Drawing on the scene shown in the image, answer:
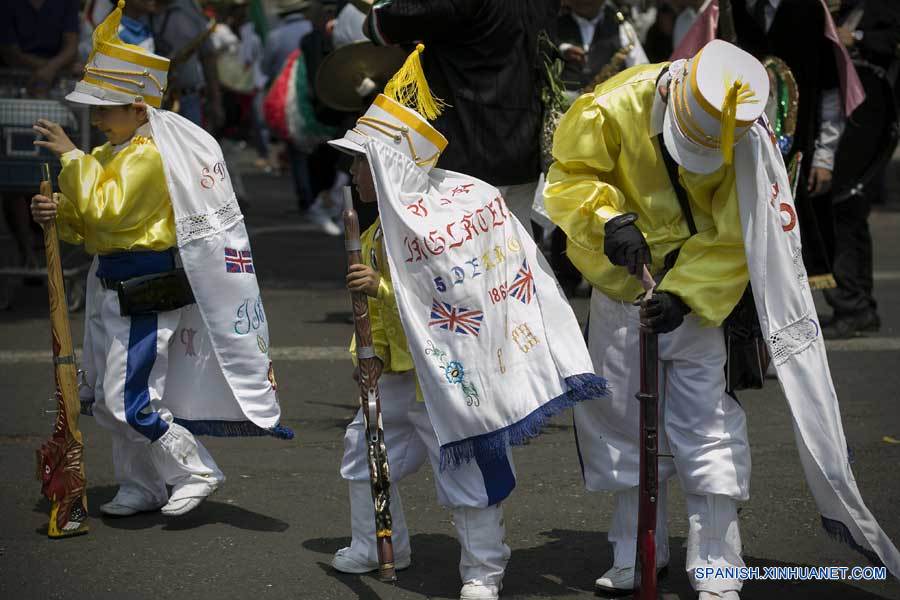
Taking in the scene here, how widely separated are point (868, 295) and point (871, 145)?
2.94 ft

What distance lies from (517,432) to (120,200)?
1.72m

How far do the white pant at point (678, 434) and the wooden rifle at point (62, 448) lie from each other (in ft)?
5.90

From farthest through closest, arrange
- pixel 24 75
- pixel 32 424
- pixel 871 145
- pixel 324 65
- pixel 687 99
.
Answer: pixel 24 75, pixel 871 145, pixel 324 65, pixel 32 424, pixel 687 99

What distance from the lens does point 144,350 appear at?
5.04 metres

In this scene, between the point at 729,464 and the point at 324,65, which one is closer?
the point at 729,464

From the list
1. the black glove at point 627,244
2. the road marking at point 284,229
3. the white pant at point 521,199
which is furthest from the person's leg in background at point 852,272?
the road marking at point 284,229

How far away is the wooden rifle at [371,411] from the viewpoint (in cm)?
410

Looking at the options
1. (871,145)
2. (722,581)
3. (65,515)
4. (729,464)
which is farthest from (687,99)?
(871,145)

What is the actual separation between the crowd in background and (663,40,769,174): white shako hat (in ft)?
6.14

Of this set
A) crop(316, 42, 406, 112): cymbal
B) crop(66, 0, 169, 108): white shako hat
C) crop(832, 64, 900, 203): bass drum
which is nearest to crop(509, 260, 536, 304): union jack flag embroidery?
crop(66, 0, 169, 108): white shako hat

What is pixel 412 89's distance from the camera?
14.3 ft

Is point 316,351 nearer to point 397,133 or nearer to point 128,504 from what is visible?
point 128,504

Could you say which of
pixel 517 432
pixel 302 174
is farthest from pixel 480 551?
pixel 302 174

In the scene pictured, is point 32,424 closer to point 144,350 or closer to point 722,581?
point 144,350
